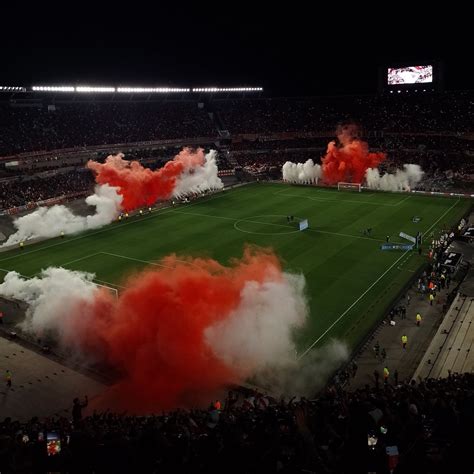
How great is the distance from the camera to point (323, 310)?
90.1 feet

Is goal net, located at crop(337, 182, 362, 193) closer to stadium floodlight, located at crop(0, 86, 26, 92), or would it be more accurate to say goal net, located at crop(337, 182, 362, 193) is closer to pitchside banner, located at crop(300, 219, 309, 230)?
pitchside banner, located at crop(300, 219, 309, 230)

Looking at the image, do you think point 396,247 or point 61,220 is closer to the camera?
point 396,247

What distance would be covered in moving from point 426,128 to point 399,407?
80.5 metres

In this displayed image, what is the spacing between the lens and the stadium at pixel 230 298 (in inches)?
320

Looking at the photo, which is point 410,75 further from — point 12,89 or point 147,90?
point 12,89

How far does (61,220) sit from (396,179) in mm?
42004

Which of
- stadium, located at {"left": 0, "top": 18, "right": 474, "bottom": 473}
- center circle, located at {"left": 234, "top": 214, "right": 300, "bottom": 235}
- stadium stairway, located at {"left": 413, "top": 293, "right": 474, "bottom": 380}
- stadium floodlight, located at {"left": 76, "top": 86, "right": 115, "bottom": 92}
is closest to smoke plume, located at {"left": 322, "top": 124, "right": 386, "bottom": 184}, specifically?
stadium, located at {"left": 0, "top": 18, "right": 474, "bottom": 473}

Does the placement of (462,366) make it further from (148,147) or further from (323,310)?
(148,147)

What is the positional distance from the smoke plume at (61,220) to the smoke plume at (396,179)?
33760 millimetres

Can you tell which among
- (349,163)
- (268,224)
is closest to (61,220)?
(268,224)

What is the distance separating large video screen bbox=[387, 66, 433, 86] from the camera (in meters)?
81.9

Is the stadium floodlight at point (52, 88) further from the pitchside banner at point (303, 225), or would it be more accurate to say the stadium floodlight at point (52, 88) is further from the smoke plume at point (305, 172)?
the pitchside banner at point (303, 225)

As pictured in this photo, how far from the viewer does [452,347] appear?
2253 centimetres

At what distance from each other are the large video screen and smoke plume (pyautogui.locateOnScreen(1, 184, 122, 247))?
56.9m
